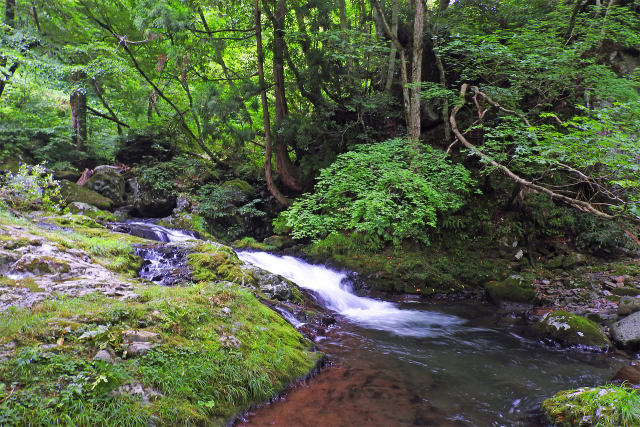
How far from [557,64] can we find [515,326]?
21.6 ft

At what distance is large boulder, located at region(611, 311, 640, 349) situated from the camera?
20.5ft

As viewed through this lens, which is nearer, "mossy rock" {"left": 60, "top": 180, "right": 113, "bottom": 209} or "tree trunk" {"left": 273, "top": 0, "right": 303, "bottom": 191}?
"mossy rock" {"left": 60, "top": 180, "right": 113, "bottom": 209}

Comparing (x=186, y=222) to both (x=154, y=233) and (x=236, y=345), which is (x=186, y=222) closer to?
(x=154, y=233)

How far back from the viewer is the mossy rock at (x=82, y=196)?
11.9 metres

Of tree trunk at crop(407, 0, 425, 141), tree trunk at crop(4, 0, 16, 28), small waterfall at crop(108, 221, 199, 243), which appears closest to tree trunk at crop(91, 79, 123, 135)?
tree trunk at crop(4, 0, 16, 28)

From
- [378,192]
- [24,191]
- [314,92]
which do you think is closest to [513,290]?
[378,192]

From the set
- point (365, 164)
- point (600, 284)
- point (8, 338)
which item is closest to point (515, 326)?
point (600, 284)

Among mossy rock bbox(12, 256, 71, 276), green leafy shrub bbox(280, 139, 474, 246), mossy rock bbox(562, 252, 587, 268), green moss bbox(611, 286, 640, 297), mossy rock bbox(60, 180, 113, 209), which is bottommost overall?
green moss bbox(611, 286, 640, 297)

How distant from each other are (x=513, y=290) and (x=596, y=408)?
623 centimetres

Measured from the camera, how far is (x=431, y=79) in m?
13.5

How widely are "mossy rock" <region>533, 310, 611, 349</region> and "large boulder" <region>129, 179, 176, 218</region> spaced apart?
13.3m

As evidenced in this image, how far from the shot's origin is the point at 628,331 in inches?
252

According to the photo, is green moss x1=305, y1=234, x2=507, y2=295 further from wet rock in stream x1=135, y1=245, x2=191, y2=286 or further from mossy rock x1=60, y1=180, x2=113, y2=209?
mossy rock x1=60, y1=180, x2=113, y2=209

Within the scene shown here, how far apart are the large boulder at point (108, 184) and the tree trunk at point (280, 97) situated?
6572 millimetres
